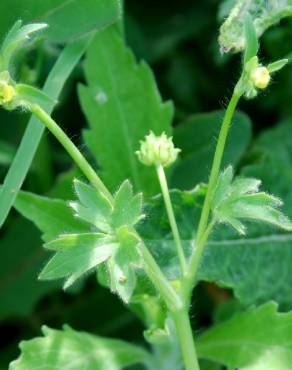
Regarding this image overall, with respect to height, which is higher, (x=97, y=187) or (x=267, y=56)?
Answer: (x=267, y=56)

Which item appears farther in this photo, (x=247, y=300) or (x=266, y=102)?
(x=266, y=102)

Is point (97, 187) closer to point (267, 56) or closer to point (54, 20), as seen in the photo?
point (54, 20)

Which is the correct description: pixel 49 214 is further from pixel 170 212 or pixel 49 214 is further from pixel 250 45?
pixel 250 45

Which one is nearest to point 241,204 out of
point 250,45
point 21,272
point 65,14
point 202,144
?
point 250,45

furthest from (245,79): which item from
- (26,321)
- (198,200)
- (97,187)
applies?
(26,321)

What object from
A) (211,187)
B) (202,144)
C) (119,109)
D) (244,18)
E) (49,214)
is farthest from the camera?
(202,144)

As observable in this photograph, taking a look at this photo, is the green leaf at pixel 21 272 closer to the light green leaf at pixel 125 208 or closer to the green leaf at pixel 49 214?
the green leaf at pixel 49 214
